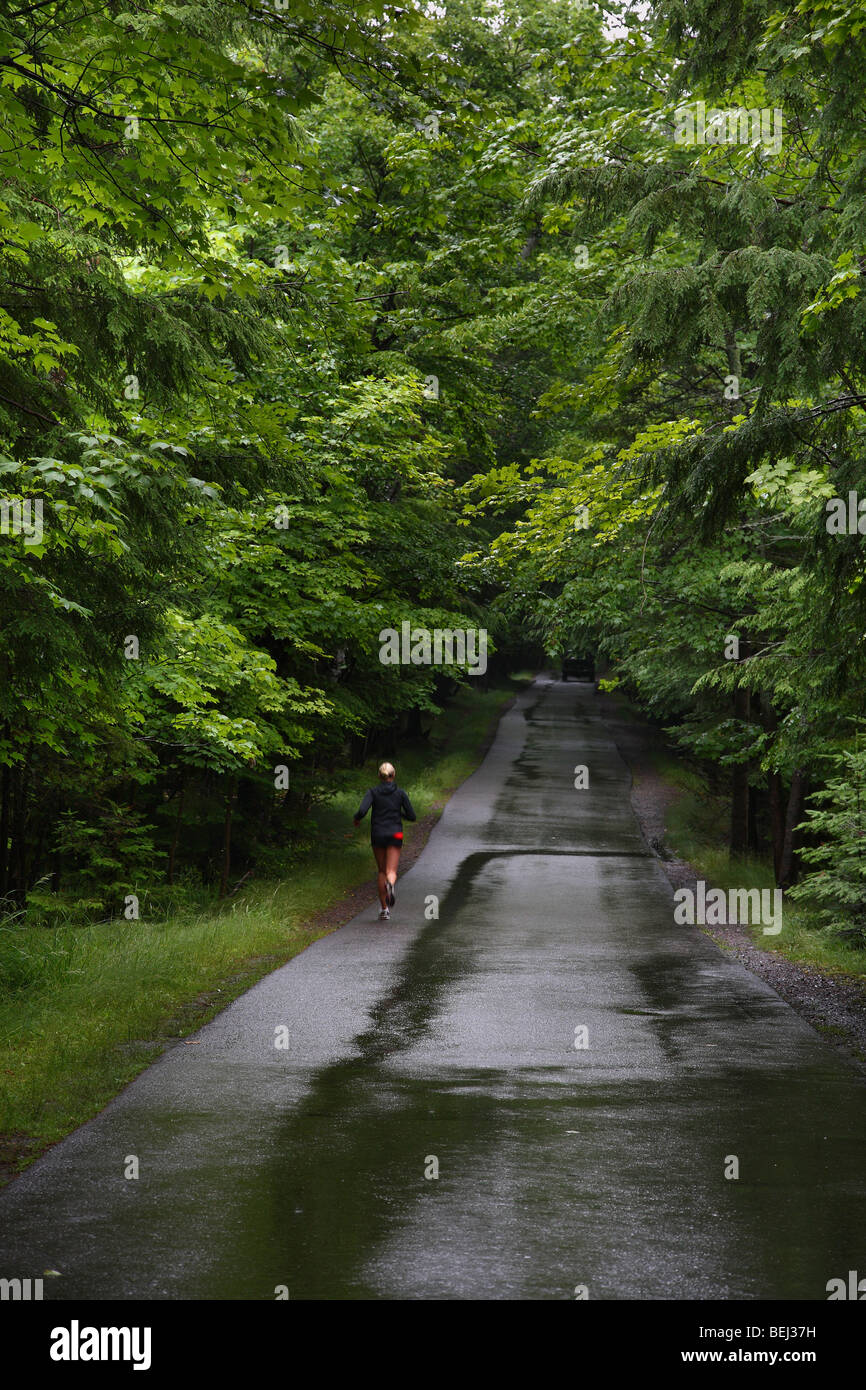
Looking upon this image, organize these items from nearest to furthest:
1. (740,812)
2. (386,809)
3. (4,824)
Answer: (4,824), (386,809), (740,812)

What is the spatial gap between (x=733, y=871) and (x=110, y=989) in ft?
40.0

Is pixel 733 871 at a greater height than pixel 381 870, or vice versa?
pixel 381 870

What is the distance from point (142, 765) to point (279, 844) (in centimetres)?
486

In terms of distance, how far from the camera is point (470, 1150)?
618cm

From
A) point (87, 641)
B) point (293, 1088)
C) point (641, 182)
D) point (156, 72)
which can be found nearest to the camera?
point (156, 72)

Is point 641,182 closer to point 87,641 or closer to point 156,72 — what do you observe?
point 156,72

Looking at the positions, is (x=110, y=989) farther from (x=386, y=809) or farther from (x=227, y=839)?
(x=227, y=839)

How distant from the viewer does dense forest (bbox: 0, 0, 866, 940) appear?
7.18 meters

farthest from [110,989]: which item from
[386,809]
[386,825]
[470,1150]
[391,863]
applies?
[391,863]

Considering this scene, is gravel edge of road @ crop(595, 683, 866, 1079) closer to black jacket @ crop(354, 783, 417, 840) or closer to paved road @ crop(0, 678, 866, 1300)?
paved road @ crop(0, 678, 866, 1300)

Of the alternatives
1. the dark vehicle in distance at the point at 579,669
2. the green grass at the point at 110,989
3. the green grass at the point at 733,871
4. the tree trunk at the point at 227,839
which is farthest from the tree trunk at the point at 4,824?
the dark vehicle in distance at the point at 579,669

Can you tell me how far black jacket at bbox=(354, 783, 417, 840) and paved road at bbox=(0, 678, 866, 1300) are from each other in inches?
99.7

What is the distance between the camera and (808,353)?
26.5 ft

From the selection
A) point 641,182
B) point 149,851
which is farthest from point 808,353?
point 149,851
